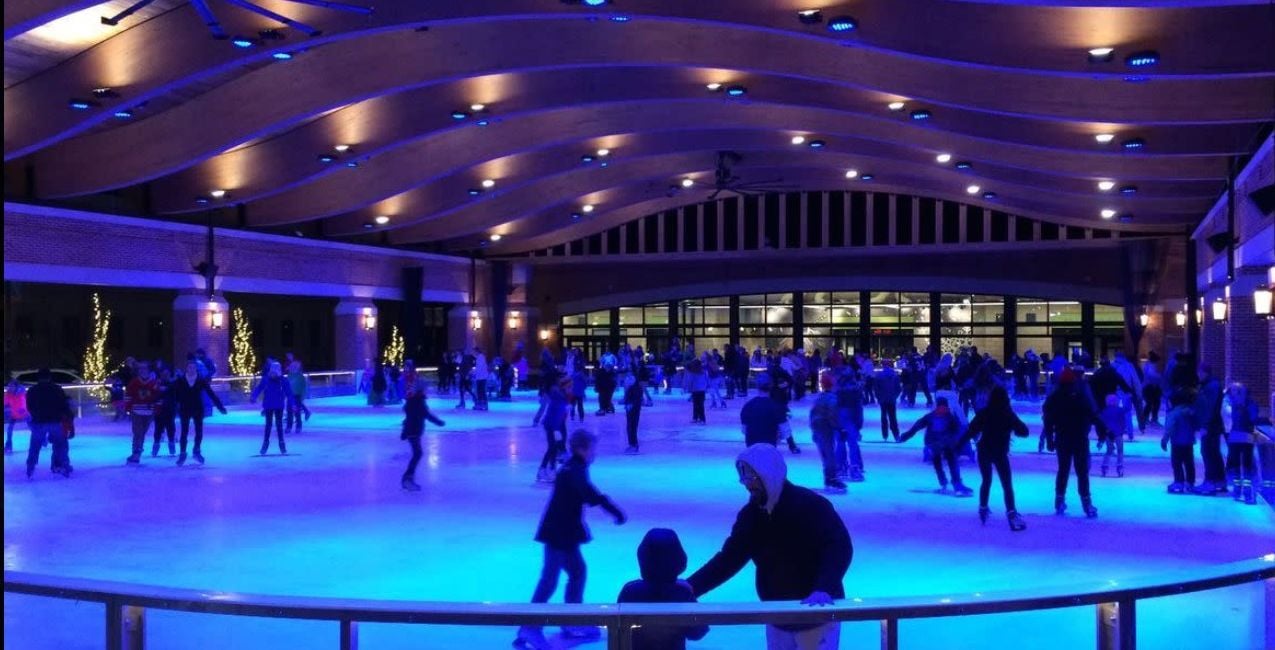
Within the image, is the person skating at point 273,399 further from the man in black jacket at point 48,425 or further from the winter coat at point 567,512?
the winter coat at point 567,512

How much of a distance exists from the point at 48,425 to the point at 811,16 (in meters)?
11.0

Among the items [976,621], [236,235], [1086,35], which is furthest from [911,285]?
[976,621]

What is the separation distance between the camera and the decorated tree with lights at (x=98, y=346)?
31.0m

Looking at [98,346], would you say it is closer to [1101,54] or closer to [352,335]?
[352,335]

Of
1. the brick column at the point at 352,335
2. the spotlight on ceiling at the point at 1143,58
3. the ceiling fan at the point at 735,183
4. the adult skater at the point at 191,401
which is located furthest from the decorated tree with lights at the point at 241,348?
the spotlight on ceiling at the point at 1143,58

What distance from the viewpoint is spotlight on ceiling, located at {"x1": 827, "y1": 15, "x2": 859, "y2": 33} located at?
13.4 metres

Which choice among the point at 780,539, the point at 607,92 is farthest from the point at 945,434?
the point at 607,92

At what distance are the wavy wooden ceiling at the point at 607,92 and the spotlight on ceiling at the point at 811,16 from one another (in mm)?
173

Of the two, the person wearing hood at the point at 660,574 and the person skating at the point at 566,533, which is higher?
the person wearing hood at the point at 660,574

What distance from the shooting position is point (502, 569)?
849 centimetres

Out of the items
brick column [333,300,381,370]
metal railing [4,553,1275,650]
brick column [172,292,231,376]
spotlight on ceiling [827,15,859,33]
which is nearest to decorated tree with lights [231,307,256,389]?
brick column [333,300,381,370]

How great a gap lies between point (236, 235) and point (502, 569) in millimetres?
23637

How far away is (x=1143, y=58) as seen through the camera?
43.5 ft

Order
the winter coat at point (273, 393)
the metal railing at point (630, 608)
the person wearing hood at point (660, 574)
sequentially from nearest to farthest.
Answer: the metal railing at point (630, 608), the person wearing hood at point (660, 574), the winter coat at point (273, 393)
